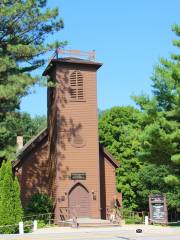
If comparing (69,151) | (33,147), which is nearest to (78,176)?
(69,151)

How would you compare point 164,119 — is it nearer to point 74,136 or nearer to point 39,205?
point 74,136

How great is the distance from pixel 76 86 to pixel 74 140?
4.19 m

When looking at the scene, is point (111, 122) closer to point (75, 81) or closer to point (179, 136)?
point (75, 81)

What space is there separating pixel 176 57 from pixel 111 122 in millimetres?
24570

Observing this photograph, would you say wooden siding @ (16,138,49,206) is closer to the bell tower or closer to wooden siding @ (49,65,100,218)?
the bell tower

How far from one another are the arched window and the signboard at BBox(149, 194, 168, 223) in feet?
34.0

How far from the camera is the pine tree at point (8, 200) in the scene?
29.0m

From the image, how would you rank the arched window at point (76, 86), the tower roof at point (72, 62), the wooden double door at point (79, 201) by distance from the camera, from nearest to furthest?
the wooden double door at point (79, 201) < the tower roof at point (72, 62) < the arched window at point (76, 86)

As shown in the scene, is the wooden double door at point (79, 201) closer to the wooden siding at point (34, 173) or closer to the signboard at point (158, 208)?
the wooden siding at point (34, 173)

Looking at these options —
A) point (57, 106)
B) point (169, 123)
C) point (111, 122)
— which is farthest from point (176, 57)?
point (111, 122)

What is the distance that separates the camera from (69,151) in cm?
3662

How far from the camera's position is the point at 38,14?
106ft

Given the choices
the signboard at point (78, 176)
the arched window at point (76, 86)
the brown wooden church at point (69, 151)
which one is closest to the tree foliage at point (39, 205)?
the brown wooden church at point (69, 151)

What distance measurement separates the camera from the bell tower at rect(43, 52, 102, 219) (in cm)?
3606
